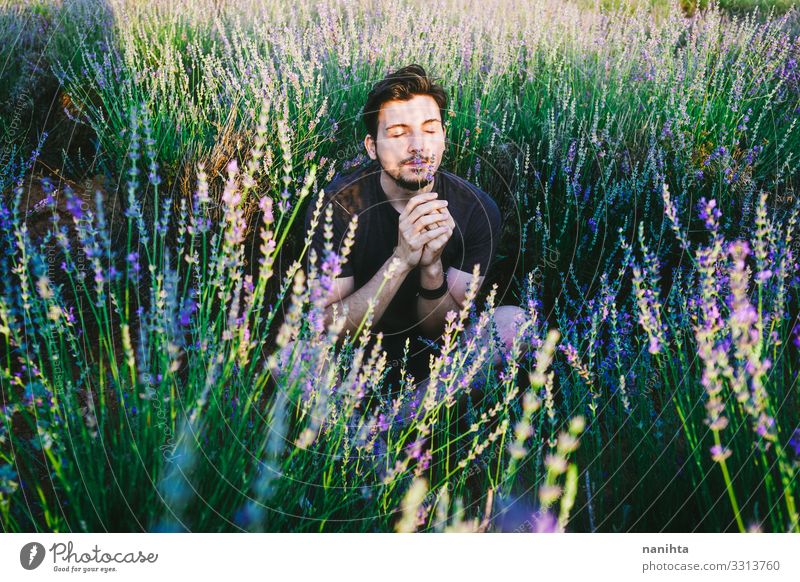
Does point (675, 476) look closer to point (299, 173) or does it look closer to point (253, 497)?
point (253, 497)

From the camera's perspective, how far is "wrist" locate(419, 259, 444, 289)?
7.89 ft

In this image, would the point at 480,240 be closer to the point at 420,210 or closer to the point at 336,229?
the point at 420,210

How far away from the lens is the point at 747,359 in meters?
1.58

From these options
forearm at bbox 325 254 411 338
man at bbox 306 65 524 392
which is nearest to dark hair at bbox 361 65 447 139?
man at bbox 306 65 524 392

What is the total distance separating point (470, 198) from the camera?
2.45 metres

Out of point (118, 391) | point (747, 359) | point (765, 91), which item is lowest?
point (118, 391)

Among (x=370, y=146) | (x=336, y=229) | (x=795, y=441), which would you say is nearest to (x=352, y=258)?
(x=336, y=229)

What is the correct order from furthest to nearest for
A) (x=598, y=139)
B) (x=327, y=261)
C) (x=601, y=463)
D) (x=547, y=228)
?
(x=598, y=139) → (x=547, y=228) → (x=601, y=463) → (x=327, y=261)

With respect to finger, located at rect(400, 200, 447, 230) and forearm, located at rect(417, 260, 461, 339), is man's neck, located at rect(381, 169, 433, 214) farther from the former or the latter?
forearm, located at rect(417, 260, 461, 339)

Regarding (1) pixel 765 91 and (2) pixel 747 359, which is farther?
(1) pixel 765 91

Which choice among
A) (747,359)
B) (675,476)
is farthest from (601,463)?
(747,359)

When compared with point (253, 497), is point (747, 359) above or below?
above
